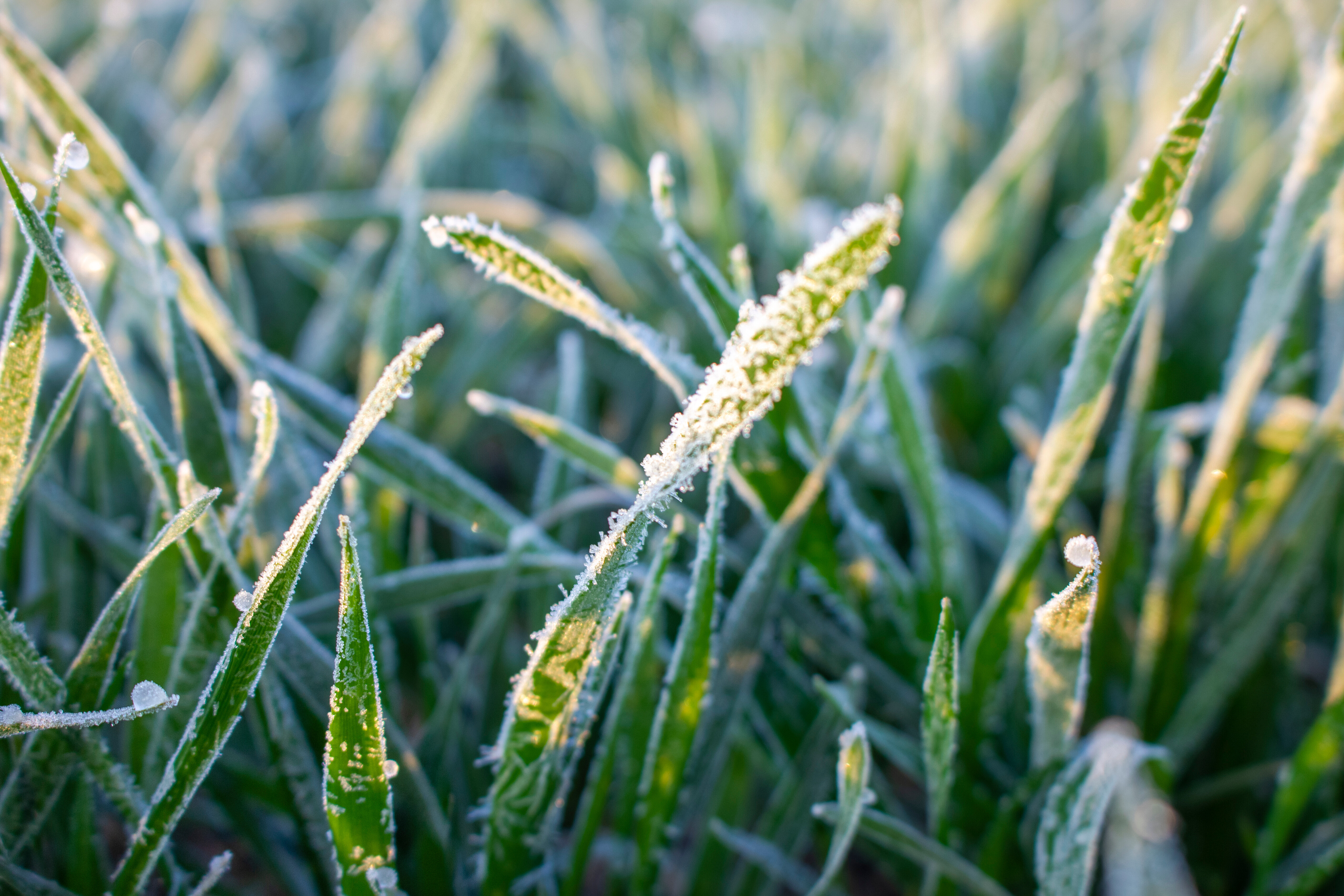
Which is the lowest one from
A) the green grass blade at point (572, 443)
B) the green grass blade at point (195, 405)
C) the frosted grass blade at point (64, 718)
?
the frosted grass blade at point (64, 718)

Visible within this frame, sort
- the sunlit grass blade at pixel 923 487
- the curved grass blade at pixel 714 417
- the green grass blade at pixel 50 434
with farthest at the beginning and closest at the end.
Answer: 1. the sunlit grass blade at pixel 923 487
2. the green grass blade at pixel 50 434
3. the curved grass blade at pixel 714 417

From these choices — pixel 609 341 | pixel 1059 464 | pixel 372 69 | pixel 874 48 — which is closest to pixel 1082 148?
pixel 874 48

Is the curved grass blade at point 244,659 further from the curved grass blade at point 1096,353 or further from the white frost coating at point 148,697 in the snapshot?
the curved grass blade at point 1096,353

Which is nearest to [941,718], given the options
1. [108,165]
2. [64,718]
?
[64,718]

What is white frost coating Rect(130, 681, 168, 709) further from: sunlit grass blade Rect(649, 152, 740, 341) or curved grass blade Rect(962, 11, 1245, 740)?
curved grass blade Rect(962, 11, 1245, 740)

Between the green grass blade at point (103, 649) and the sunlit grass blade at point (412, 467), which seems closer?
the green grass blade at point (103, 649)

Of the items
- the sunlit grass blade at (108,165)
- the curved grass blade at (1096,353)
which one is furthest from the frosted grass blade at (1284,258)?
the sunlit grass blade at (108,165)

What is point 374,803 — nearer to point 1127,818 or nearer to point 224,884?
point 224,884
